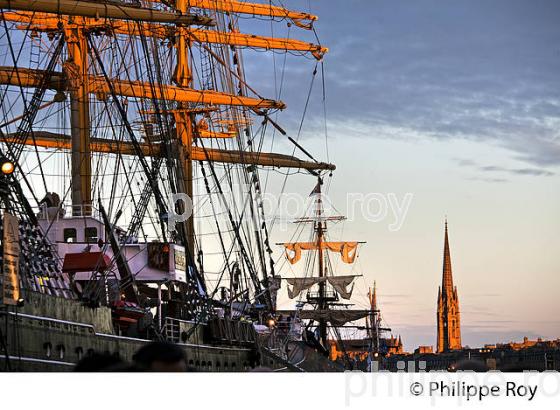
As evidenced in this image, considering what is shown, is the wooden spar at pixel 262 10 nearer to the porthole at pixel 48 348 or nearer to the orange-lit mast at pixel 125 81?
the orange-lit mast at pixel 125 81

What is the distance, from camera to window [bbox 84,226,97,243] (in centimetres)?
3135

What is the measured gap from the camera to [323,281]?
74.1 m

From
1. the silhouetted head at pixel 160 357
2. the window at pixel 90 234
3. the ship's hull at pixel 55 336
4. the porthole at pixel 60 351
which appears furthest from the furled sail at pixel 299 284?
the silhouetted head at pixel 160 357

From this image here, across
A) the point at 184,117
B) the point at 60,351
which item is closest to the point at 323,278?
the point at 184,117

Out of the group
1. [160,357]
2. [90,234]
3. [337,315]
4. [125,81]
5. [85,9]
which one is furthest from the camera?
[337,315]

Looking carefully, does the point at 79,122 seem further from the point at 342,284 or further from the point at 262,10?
the point at 342,284

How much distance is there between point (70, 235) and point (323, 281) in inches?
1707

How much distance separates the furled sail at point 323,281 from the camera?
240 feet

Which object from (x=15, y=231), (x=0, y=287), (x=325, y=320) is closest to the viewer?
(x=15, y=231)

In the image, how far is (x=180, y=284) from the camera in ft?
102

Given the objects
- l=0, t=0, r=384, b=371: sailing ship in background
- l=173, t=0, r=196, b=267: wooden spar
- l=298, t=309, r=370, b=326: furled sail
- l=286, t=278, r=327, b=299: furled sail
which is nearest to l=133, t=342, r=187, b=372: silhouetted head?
l=0, t=0, r=384, b=371: sailing ship in background
